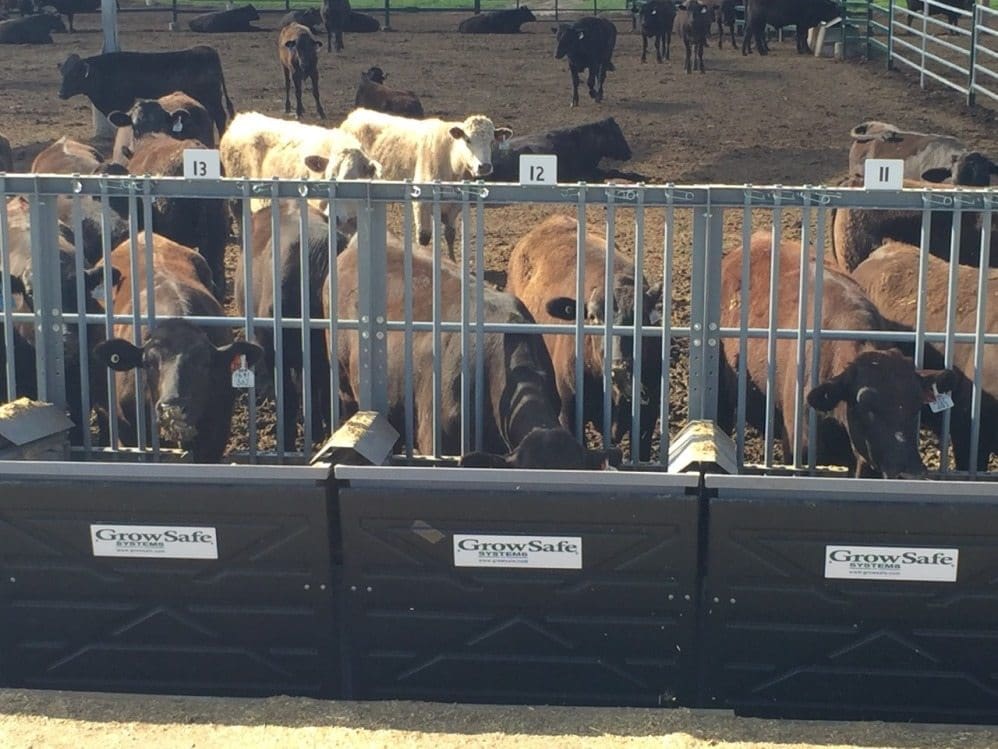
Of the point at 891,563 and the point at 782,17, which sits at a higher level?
the point at 782,17

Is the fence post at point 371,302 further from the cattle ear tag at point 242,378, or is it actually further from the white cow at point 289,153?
the white cow at point 289,153

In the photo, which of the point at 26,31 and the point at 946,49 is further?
the point at 26,31

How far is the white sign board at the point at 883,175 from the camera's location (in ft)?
18.2

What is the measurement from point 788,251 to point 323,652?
13.9ft

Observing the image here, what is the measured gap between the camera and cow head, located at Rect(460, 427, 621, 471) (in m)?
5.55

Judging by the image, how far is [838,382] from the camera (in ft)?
19.9

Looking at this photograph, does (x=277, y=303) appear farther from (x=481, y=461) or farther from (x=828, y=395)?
(x=828, y=395)

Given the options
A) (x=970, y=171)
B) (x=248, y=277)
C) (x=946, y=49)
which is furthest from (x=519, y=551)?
(x=946, y=49)

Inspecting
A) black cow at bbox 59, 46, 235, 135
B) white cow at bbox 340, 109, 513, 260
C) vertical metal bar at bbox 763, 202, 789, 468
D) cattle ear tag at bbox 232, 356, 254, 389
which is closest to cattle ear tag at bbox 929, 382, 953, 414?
vertical metal bar at bbox 763, 202, 789, 468

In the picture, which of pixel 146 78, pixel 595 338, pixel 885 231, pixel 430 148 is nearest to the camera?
pixel 595 338

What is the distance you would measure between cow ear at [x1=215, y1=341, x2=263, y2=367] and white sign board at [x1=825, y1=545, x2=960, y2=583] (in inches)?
109

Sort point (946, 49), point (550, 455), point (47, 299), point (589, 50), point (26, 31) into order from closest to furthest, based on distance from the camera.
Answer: point (550, 455) → point (47, 299) → point (589, 50) → point (946, 49) → point (26, 31)

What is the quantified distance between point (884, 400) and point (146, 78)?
57.2 ft

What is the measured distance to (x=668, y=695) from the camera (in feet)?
16.0
